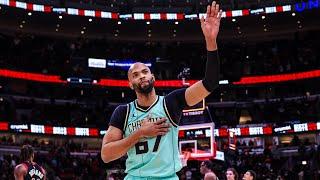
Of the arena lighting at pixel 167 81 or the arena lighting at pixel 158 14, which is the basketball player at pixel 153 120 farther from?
the arena lighting at pixel 158 14

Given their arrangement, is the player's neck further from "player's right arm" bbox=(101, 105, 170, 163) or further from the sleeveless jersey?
"player's right arm" bbox=(101, 105, 170, 163)

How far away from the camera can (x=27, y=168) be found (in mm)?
8750

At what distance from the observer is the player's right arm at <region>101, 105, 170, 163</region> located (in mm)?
3826

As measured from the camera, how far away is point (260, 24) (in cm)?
4144

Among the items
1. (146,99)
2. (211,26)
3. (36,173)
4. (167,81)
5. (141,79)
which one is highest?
(167,81)

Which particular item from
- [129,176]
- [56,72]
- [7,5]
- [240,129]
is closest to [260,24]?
[240,129]

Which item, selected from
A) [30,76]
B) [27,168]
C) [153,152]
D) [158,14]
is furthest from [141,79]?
[158,14]

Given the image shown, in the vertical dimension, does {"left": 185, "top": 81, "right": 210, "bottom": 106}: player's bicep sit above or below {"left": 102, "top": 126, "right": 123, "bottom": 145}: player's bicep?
above

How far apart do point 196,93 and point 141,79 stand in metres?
0.40

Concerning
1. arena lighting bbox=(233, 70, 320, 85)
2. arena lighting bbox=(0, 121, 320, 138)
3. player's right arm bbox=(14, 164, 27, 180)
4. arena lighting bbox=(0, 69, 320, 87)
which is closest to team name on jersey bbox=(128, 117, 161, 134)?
player's right arm bbox=(14, 164, 27, 180)

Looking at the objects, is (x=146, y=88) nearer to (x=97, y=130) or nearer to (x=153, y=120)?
(x=153, y=120)

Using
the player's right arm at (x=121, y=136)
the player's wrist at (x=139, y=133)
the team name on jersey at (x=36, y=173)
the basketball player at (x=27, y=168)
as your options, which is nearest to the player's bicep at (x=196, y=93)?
the player's right arm at (x=121, y=136)

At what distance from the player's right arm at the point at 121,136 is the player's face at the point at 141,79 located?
24 centimetres

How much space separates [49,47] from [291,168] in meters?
18.7
